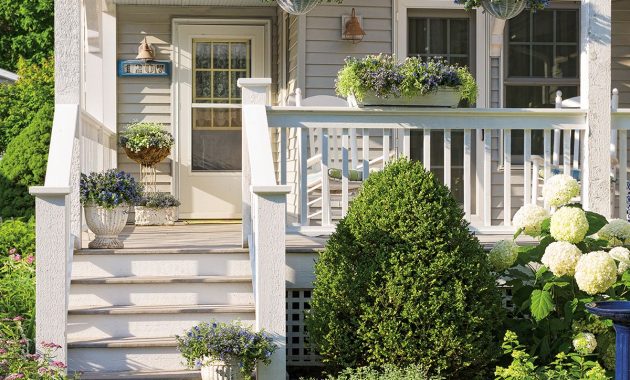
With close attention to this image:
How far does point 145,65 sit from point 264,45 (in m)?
1.21

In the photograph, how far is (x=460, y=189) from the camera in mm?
9195

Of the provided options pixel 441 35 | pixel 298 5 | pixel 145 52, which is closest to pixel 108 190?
pixel 298 5

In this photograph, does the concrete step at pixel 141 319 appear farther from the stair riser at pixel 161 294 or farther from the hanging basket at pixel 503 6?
the hanging basket at pixel 503 6

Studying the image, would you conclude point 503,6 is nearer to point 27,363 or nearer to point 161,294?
point 161,294

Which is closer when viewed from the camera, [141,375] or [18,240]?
[141,375]

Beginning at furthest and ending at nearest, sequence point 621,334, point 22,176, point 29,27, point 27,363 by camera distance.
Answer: point 29,27 → point 22,176 → point 27,363 → point 621,334

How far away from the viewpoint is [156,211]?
9.34 meters

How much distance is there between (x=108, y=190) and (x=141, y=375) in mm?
1469

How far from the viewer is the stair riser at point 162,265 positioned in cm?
631

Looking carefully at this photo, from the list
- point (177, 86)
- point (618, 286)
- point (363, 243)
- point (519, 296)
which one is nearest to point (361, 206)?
point (363, 243)

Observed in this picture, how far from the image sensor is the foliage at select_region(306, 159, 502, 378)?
207 inches

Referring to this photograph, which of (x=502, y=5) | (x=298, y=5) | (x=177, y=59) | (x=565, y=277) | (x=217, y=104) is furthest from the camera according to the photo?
(x=217, y=104)

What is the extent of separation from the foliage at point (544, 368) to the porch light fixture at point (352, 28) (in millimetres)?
3954

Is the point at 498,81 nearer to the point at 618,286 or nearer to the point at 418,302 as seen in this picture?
the point at 618,286
